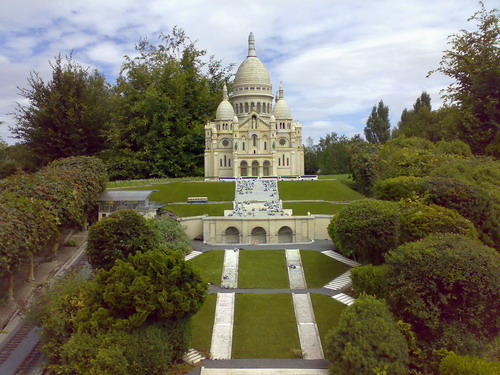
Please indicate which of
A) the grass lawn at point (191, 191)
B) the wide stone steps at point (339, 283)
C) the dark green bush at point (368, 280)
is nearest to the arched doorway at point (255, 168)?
the grass lawn at point (191, 191)

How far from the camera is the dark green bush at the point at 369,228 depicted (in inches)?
1099

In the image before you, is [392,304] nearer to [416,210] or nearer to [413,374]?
[413,374]

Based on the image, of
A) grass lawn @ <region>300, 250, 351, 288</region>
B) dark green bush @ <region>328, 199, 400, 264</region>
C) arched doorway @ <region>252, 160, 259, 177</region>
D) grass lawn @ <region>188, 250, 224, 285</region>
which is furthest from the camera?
arched doorway @ <region>252, 160, 259, 177</region>

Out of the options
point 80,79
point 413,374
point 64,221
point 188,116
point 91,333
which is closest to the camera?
point 413,374

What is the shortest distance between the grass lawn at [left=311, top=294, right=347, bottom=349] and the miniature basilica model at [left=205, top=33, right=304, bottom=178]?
33.4m

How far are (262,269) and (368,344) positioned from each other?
50.4ft

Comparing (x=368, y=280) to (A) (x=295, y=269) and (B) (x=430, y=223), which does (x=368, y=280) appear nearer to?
(B) (x=430, y=223)

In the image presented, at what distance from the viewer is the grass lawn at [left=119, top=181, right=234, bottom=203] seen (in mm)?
48188

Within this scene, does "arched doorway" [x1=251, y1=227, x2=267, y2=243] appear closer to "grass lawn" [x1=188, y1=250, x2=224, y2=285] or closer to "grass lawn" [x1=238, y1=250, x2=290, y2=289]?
"grass lawn" [x1=238, y1=250, x2=290, y2=289]

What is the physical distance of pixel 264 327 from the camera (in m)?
23.7

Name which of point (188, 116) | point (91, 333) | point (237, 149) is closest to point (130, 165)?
point (188, 116)

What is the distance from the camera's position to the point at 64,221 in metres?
31.2

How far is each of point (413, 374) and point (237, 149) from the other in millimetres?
44588

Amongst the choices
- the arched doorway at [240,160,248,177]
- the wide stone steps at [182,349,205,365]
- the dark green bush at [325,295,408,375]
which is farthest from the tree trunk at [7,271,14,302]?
the arched doorway at [240,160,248,177]
